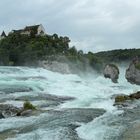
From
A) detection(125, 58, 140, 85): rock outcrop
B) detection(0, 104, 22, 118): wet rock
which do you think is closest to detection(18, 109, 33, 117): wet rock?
detection(0, 104, 22, 118): wet rock

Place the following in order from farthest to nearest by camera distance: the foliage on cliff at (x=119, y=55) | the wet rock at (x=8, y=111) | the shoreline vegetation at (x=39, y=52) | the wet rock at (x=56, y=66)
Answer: the foliage on cliff at (x=119, y=55) < the shoreline vegetation at (x=39, y=52) < the wet rock at (x=56, y=66) < the wet rock at (x=8, y=111)

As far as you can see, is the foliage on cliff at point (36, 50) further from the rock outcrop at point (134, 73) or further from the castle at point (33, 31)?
the rock outcrop at point (134, 73)

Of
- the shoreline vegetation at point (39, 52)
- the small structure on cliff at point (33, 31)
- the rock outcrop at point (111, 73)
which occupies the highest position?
the small structure on cliff at point (33, 31)

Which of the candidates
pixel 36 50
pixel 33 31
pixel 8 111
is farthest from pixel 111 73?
pixel 8 111

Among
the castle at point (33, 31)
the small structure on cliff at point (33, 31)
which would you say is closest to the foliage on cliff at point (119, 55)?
the castle at point (33, 31)

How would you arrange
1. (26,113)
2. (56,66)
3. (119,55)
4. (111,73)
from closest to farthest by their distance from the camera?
1. (26,113)
2. (111,73)
3. (56,66)
4. (119,55)

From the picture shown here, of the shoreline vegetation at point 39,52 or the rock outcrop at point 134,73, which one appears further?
the shoreline vegetation at point 39,52


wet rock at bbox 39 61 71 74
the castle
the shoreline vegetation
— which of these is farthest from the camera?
the castle

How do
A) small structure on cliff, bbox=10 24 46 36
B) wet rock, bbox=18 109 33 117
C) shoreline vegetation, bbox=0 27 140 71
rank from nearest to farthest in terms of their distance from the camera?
wet rock, bbox=18 109 33 117
shoreline vegetation, bbox=0 27 140 71
small structure on cliff, bbox=10 24 46 36

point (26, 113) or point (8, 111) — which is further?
point (8, 111)

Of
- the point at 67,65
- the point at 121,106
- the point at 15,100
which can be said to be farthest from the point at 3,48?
the point at 121,106

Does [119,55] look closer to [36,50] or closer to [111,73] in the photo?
[36,50]

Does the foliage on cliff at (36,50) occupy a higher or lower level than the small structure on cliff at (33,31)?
lower

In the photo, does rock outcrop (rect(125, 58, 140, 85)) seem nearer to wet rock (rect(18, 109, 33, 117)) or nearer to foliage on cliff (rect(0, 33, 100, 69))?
foliage on cliff (rect(0, 33, 100, 69))
